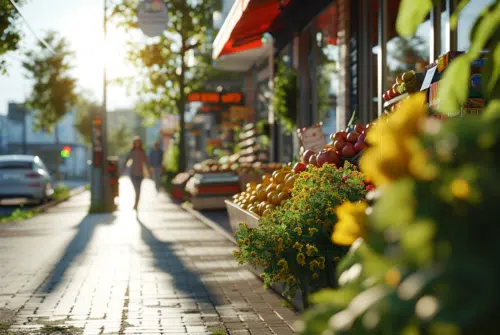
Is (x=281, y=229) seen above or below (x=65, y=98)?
below

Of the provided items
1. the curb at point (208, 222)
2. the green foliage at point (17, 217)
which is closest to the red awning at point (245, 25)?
the curb at point (208, 222)

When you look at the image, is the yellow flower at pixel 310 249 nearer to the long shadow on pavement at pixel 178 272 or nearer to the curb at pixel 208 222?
the long shadow on pavement at pixel 178 272

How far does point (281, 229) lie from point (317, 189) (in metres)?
0.48

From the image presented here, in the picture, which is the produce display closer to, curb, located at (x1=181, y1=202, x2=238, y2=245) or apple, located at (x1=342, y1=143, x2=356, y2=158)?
apple, located at (x1=342, y1=143, x2=356, y2=158)

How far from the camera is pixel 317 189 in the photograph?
20.1 ft

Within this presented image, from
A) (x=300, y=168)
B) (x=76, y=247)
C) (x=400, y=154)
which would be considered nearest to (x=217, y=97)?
(x=76, y=247)

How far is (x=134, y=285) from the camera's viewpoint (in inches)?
311

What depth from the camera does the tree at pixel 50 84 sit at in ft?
179

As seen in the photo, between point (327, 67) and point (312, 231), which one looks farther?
point (327, 67)

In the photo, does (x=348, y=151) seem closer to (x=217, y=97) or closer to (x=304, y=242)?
(x=304, y=242)

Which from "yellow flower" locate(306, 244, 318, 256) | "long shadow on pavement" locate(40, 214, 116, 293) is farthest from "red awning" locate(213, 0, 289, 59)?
"yellow flower" locate(306, 244, 318, 256)

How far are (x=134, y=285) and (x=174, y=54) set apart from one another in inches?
1109

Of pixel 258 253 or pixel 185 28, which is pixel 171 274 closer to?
pixel 258 253

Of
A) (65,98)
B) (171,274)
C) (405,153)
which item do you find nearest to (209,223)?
(171,274)
